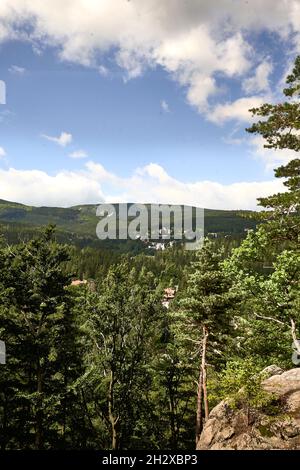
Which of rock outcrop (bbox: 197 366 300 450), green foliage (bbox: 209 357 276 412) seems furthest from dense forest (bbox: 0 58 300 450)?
rock outcrop (bbox: 197 366 300 450)

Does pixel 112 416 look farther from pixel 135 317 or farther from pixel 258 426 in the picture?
pixel 258 426

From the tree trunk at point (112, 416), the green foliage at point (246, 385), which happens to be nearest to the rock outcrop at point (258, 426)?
the green foliage at point (246, 385)

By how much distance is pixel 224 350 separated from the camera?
23.0 metres

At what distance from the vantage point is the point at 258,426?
Answer: 1302 centimetres

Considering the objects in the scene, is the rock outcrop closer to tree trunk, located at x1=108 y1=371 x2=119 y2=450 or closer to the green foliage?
the green foliage

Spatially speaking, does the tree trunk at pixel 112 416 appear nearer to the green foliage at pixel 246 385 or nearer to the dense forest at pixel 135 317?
the dense forest at pixel 135 317

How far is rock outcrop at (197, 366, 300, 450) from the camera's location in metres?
12.4

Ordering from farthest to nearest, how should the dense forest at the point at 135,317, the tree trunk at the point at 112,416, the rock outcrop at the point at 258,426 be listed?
the tree trunk at the point at 112,416 < the dense forest at the point at 135,317 < the rock outcrop at the point at 258,426

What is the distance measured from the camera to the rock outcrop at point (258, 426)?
40.7ft

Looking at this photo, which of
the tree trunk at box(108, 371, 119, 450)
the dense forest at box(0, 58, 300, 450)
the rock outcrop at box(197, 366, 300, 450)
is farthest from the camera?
the tree trunk at box(108, 371, 119, 450)

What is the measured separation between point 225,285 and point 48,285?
11.2 m

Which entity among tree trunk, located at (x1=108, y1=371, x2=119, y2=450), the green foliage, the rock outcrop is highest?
the green foliage

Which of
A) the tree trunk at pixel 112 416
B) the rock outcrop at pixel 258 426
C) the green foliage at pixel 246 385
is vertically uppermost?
the green foliage at pixel 246 385

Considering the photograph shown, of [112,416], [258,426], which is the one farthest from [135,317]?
[258,426]
